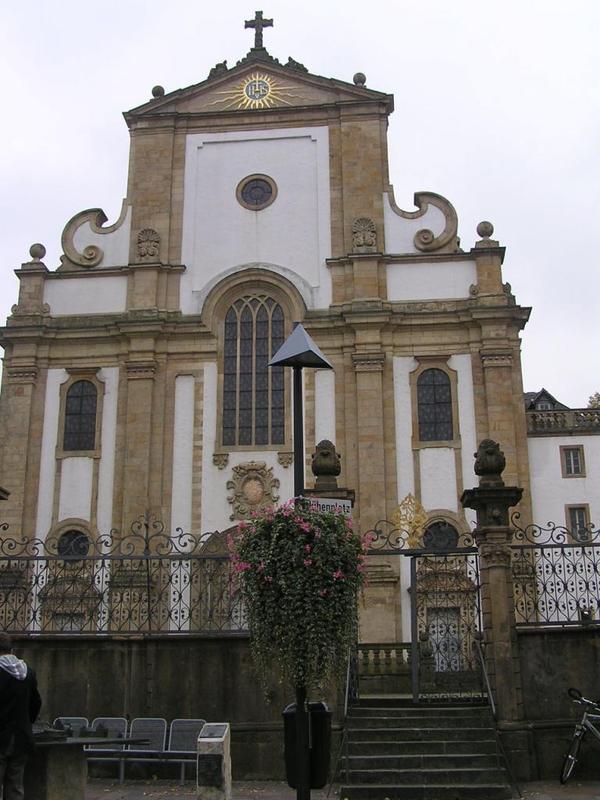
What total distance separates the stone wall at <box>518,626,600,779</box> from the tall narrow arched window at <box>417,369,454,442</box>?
1316 centimetres

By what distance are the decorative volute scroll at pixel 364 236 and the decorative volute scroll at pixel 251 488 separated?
6.91 m

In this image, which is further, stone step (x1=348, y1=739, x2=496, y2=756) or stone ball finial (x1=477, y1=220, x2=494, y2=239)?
stone ball finial (x1=477, y1=220, x2=494, y2=239)

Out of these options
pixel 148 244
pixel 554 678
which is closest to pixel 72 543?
pixel 148 244

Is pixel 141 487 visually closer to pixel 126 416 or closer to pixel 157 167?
pixel 126 416

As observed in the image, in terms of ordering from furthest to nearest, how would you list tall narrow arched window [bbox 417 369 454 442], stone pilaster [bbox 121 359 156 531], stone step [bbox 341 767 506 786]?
1. tall narrow arched window [bbox 417 369 454 442]
2. stone pilaster [bbox 121 359 156 531]
3. stone step [bbox 341 767 506 786]

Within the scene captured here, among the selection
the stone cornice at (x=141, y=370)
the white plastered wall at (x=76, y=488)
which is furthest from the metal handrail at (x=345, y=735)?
the stone cornice at (x=141, y=370)

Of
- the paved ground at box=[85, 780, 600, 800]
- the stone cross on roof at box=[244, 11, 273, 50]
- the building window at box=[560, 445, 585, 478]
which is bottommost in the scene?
the paved ground at box=[85, 780, 600, 800]

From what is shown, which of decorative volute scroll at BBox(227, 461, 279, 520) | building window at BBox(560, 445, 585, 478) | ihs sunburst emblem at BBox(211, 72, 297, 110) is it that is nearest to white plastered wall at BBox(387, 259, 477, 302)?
building window at BBox(560, 445, 585, 478)

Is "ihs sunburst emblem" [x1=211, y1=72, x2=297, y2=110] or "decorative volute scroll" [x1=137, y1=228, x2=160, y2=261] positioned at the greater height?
"ihs sunburst emblem" [x1=211, y1=72, x2=297, y2=110]

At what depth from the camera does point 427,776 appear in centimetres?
1178

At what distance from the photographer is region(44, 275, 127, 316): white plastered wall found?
28.6m

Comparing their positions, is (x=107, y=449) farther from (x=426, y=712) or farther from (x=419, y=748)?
(x=419, y=748)

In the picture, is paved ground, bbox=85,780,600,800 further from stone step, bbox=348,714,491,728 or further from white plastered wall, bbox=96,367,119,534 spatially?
white plastered wall, bbox=96,367,119,534

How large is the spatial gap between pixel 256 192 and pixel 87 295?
236 inches
